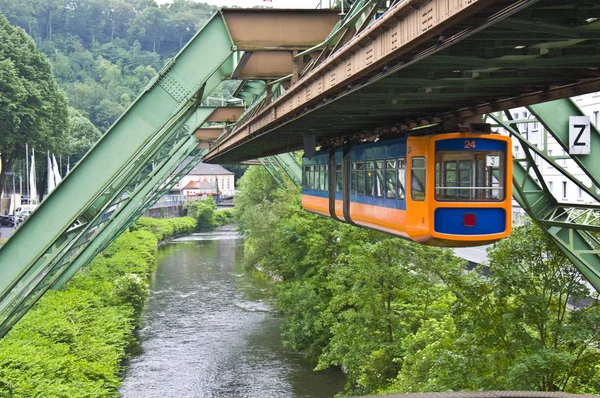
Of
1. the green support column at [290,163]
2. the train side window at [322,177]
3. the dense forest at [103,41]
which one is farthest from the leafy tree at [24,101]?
the dense forest at [103,41]

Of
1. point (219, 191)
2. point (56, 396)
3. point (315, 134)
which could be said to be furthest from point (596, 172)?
point (219, 191)

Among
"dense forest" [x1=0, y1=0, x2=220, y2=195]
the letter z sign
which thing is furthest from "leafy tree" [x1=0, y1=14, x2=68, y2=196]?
the letter z sign

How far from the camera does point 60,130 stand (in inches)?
2126

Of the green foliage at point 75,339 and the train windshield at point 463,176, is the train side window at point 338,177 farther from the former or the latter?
the green foliage at point 75,339

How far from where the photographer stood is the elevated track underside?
17.4 feet

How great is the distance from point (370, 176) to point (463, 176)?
3.24 meters

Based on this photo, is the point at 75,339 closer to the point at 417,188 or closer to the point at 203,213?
the point at 417,188

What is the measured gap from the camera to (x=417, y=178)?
37.2 feet

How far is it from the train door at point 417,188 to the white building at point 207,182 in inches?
3933

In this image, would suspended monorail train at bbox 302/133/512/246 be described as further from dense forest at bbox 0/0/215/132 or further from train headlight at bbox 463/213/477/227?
dense forest at bbox 0/0/215/132

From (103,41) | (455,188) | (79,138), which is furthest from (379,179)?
(103,41)

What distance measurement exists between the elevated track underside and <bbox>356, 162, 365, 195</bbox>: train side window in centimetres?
219

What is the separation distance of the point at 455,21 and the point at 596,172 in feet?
23.1

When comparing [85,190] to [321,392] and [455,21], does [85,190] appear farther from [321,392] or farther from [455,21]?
[321,392]
